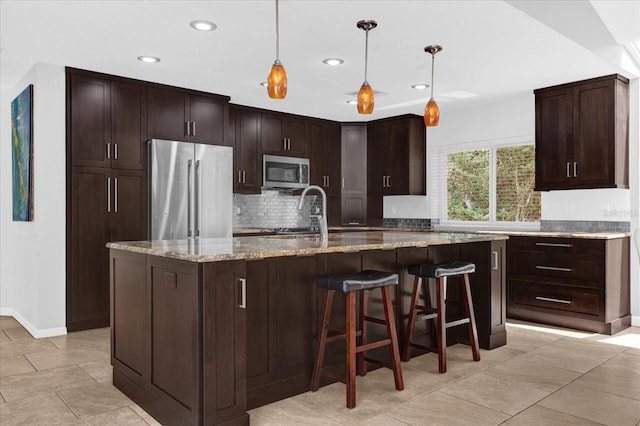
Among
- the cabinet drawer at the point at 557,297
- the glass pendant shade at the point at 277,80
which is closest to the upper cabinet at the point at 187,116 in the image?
the glass pendant shade at the point at 277,80

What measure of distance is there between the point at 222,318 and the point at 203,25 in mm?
2246

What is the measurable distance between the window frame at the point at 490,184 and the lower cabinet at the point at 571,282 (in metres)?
0.82

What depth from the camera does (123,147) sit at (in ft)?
16.0

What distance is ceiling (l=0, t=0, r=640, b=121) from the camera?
3.29m

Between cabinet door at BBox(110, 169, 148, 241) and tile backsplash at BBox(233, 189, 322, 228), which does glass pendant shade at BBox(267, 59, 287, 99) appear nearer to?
cabinet door at BBox(110, 169, 148, 241)

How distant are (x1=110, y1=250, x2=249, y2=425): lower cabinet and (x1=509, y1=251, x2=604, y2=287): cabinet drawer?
3.62 metres

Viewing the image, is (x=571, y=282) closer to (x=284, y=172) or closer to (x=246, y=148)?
(x=284, y=172)

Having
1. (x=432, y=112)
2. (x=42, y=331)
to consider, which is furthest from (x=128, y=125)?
(x=432, y=112)

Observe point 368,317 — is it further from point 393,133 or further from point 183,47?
point 393,133

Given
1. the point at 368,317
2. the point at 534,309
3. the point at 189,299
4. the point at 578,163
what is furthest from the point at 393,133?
the point at 189,299

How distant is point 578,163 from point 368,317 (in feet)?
10.5

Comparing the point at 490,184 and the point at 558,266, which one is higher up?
the point at 490,184

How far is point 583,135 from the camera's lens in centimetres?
498

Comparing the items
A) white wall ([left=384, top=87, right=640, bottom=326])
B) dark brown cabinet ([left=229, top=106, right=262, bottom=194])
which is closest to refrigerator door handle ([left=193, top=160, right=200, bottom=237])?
dark brown cabinet ([left=229, top=106, right=262, bottom=194])
